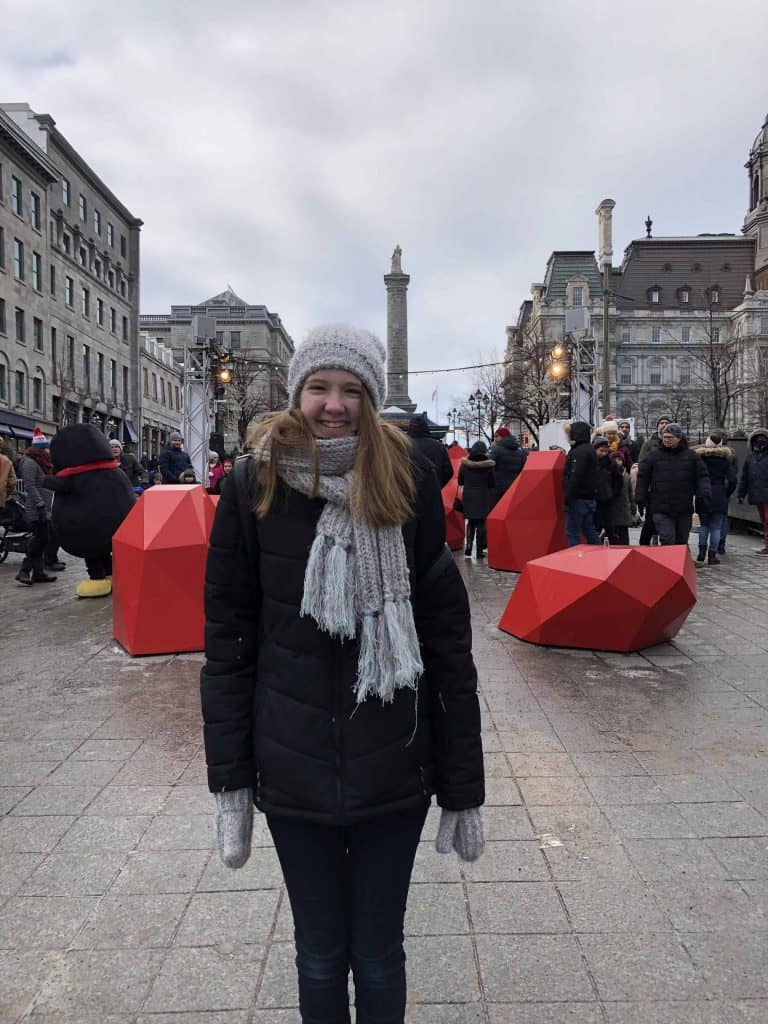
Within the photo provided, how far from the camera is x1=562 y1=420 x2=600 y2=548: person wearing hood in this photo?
376 inches

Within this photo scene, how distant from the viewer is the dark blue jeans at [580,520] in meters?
9.79

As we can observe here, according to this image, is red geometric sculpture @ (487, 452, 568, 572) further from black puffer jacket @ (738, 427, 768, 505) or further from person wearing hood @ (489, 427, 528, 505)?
black puffer jacket @ (738, 427, 768, 505)

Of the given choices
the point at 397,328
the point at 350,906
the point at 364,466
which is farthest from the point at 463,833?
the point at 397,328

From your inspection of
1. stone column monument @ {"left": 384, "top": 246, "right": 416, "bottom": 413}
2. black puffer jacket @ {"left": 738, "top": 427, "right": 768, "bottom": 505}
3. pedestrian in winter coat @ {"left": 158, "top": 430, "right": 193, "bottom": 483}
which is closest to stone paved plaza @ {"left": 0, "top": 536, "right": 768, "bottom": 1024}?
black puffer jacket @ {"left": 738, "top": 427, "right": 768, "bottom": 505}

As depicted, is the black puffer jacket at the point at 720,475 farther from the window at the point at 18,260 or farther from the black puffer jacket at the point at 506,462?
the window at the point at 18,260

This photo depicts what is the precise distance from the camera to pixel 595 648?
652 centimetres

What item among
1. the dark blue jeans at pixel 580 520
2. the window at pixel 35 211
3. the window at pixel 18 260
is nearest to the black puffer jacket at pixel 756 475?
the dark blue jeans at pixel 580 520

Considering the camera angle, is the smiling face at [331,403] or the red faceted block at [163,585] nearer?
the smiling face at [331,403]

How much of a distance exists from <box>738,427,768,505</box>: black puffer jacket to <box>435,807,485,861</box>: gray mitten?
1106 centimetres

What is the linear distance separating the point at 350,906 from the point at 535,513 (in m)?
8.89

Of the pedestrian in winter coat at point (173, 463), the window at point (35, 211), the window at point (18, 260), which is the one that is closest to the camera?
the pedestrian in winter coat at point (173, 463)

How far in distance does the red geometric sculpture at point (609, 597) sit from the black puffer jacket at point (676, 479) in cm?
345

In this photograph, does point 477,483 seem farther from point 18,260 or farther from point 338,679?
point 18,260

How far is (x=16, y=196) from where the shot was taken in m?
39.8
